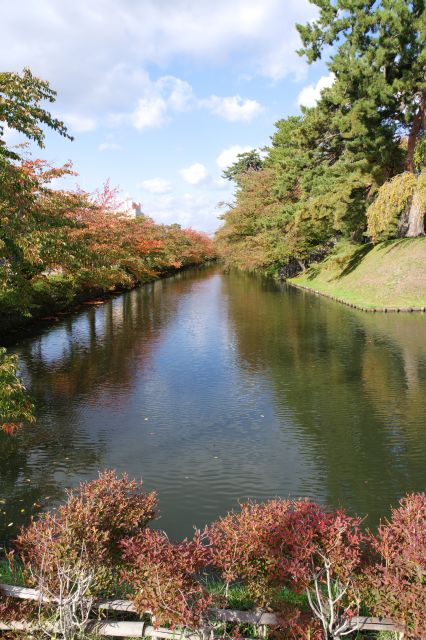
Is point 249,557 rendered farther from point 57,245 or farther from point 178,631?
point 57,245

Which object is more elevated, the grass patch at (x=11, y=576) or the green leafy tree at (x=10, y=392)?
the green leafy tree at (x=10, y=392)

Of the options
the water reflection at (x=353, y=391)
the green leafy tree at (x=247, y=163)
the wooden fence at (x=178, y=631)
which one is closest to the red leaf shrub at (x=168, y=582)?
the wooden fence at (x=178, y=631)

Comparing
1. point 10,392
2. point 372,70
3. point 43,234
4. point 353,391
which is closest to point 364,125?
point 372,70

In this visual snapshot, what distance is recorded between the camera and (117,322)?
31.6m

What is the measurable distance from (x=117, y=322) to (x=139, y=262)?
1801 cm

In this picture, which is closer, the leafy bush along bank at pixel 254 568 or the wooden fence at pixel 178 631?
the leafy bush along bank at pixel 254 568

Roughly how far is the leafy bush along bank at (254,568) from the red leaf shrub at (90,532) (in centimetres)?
1

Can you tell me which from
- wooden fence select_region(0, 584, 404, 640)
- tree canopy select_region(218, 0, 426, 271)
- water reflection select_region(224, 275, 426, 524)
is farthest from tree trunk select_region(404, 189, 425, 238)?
wooden fence select_region(0, 584, 404, 640)

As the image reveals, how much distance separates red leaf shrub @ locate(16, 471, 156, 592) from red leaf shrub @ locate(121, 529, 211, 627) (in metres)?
0.35

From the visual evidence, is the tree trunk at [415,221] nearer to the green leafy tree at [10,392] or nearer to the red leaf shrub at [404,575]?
the green leafy tree at [10,392]

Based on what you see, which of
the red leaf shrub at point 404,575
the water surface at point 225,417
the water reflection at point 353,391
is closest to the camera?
the red leaf shrub at point 404,575

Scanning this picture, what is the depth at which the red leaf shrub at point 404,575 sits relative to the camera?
14.8ft

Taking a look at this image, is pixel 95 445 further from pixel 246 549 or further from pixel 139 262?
pixel 139 262

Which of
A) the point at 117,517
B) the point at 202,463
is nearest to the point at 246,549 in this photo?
the point at 117,517
